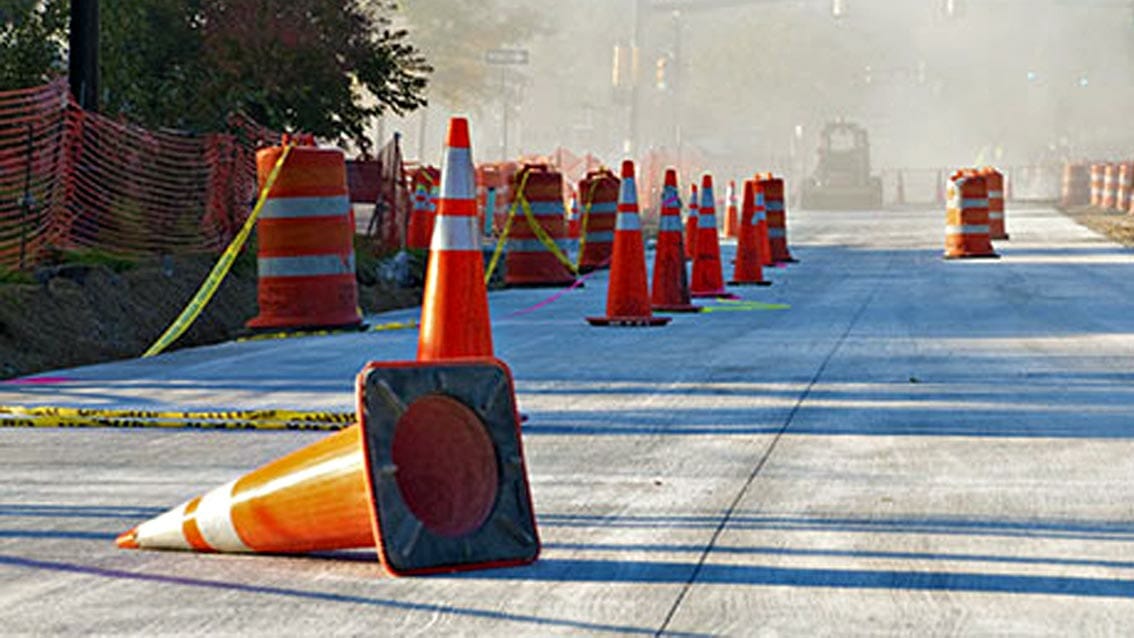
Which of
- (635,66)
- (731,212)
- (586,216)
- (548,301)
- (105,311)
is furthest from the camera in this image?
(635,66)

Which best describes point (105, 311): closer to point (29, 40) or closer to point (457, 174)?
point (457, 174)

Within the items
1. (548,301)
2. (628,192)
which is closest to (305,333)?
(628,192)

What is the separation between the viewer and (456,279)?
8.59 meters

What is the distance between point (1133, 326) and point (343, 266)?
5562mm

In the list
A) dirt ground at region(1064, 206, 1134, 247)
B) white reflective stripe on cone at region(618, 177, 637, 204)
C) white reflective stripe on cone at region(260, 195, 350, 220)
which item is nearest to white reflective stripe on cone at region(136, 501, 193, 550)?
white reflective stripe on cone at region(260, 195, 350, 220)

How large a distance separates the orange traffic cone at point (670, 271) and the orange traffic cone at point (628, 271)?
1042mm

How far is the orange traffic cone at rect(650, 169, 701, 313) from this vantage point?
16188mm

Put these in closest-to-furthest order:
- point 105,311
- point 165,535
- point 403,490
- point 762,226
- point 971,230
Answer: point 403,490, point 165,535, point 105,311, point 762,226, point 971,230

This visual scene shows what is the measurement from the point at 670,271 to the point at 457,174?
7900mm

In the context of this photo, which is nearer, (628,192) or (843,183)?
(628,192)

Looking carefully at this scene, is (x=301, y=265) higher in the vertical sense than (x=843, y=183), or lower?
higher

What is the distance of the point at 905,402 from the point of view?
379 inches

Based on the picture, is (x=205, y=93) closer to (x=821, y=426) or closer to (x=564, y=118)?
(x=821, y=426)

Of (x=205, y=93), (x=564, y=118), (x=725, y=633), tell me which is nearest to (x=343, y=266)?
(x=205, y=93)
